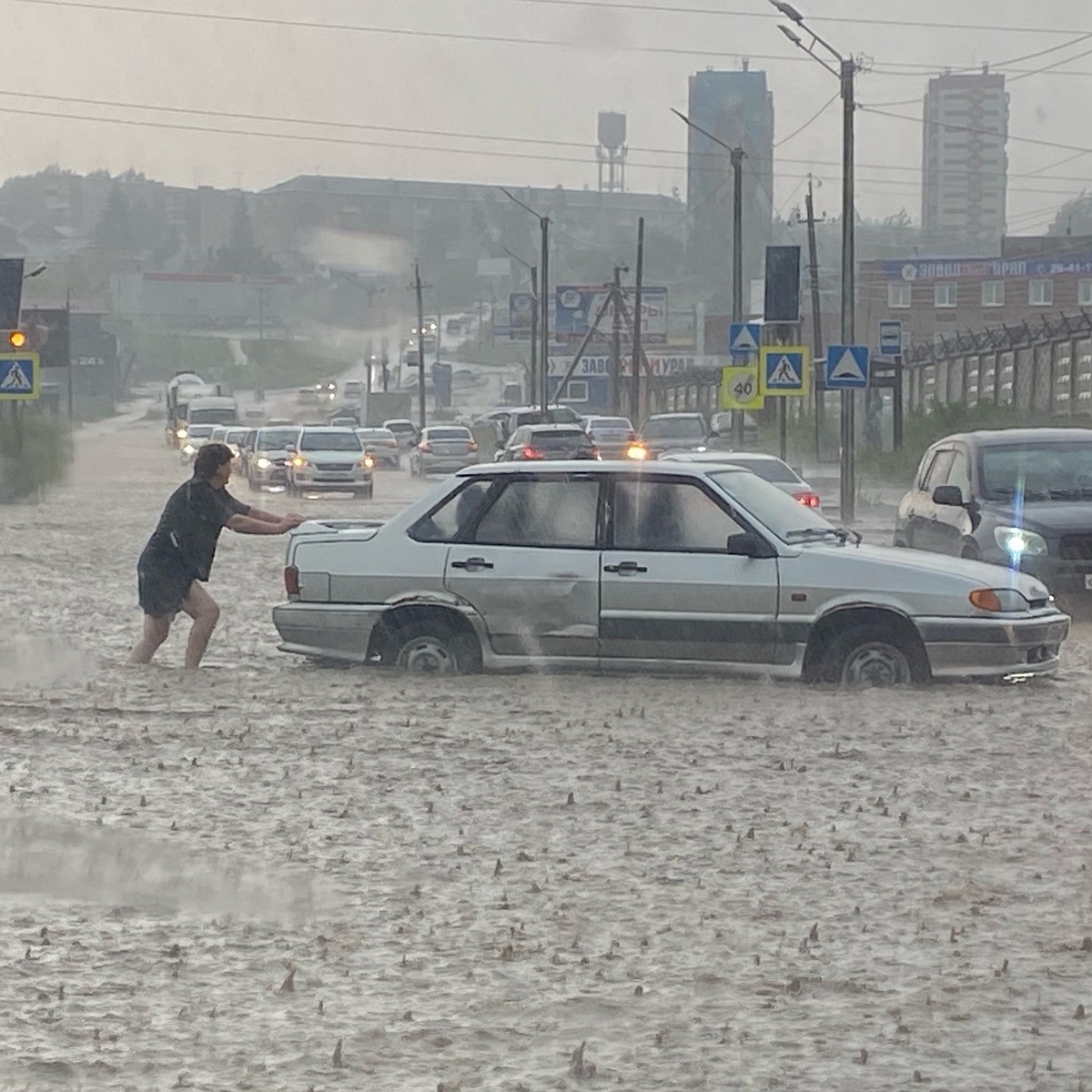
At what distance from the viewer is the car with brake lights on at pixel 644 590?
46.3ft

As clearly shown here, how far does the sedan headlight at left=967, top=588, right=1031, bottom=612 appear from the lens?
14055mm

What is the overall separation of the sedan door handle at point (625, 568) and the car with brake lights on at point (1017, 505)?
510 cm

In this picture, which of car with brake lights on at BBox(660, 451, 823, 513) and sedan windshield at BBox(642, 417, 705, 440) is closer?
car with brake lights on at BBox(660, 451, 823, 513)

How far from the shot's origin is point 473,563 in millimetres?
14711

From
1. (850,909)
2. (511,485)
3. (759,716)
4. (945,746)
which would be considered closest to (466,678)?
(511,485)

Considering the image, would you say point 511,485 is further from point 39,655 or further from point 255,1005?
point 255,1005

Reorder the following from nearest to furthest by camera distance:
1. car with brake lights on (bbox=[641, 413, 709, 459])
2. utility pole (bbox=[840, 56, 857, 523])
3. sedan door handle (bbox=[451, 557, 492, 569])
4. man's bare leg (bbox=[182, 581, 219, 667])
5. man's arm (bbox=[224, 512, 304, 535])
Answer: sedan door handle (bbox=[451, 557, 492, 569]), man's arm (bbox=[224, 512, 304, 535]), man's bare leg (bbox=[182, 581, 219, 667]), utility pole (bbox=[840, 56, 857, 523]), car with brake lights on (bbox=[641, 413, 709, 459])

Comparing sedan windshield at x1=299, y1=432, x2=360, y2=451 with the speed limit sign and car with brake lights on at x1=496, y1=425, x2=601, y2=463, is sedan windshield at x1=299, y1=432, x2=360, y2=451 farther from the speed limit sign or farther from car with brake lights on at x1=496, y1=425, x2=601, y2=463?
the speed limit sign

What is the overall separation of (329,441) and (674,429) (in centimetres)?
800

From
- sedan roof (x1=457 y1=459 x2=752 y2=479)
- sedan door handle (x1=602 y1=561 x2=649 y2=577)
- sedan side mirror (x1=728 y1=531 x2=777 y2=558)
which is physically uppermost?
sedan roof (x1=457 y1=459 x2=752 y2=479)

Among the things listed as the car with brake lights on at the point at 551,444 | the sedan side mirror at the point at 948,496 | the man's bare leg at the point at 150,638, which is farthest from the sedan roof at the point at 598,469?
the car with brake lights on at the point at 551,444

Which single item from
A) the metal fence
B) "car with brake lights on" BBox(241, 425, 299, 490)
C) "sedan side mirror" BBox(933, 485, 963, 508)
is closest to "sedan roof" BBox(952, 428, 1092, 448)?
"sedan side mirror" BBox(933, 485, 963, 508)

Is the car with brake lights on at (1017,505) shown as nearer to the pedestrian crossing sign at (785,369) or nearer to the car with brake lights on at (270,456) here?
the pedestrian crossing sign at (785,369)

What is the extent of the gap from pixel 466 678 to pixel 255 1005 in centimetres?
799
